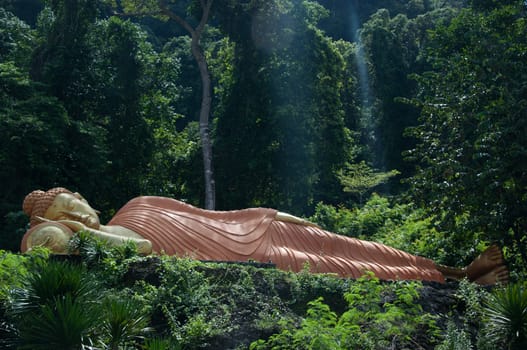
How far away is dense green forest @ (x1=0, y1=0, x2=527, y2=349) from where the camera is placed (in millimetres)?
7395

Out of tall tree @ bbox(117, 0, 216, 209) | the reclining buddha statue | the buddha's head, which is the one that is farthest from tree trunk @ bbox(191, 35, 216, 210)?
the buddha's head

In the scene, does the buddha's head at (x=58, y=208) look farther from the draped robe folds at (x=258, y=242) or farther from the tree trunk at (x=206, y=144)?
the tree trunk at (x=206, y=144)

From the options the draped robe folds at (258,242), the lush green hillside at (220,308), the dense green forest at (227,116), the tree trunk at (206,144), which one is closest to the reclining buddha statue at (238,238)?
the draped robe folds at (258,242)

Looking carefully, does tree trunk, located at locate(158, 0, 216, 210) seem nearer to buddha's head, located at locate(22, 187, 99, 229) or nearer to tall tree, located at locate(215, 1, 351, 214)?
tall tree, located at locate(215, 1, 351, 214)

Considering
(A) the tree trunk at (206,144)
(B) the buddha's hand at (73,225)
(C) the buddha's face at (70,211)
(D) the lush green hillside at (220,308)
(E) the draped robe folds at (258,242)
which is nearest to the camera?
(D) the lush green hillside at (220,308)

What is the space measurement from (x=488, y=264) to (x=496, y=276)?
0.19 metres

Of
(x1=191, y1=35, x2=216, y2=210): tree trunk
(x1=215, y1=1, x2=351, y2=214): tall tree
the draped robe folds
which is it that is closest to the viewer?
the draped robe folds

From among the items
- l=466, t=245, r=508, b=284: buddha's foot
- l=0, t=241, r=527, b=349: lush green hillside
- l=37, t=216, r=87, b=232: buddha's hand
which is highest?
l=466, t=245, r=508, b=284: buddha's foot

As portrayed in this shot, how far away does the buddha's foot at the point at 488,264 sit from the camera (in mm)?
9352

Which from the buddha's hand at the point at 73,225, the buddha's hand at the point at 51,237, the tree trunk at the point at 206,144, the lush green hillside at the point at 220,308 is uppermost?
the tree trunk at the point at 206,144

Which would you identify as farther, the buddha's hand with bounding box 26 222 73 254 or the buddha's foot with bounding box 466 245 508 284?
the buddha's foot with bounding box 466 245 508 284

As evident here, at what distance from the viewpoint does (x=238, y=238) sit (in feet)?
31.9

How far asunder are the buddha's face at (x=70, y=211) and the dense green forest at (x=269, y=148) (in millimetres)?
1113

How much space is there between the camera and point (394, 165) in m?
25.0
